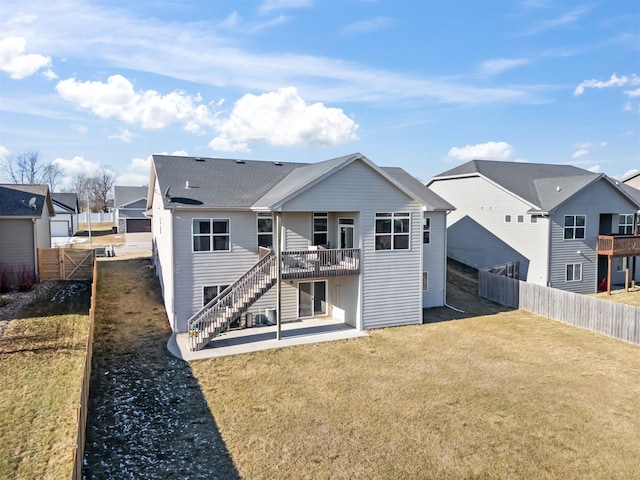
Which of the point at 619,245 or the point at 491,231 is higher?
the point at 491,231

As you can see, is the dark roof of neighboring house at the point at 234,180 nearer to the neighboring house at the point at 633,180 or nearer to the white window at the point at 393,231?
the white window at the point at 393,231

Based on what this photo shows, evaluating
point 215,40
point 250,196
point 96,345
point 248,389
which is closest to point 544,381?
point 248,389

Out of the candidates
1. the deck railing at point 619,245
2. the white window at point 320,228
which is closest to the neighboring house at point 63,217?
the white window at point 320,228

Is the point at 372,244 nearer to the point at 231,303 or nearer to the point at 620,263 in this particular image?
the point at 231,303

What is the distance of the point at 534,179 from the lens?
29.9 metres

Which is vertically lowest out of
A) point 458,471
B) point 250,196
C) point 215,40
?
point 458,471

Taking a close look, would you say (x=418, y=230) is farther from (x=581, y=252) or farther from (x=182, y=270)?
(x=581, y=252)

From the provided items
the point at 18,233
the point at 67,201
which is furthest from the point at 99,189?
the point at 18,233

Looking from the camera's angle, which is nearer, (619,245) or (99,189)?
(619,245)

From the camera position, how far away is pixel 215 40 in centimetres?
1609

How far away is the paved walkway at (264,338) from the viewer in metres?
15.1

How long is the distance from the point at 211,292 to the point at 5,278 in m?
10.8

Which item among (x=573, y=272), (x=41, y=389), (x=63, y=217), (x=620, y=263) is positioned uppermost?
(x=63, y=217)

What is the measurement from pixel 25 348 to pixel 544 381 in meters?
16.4
